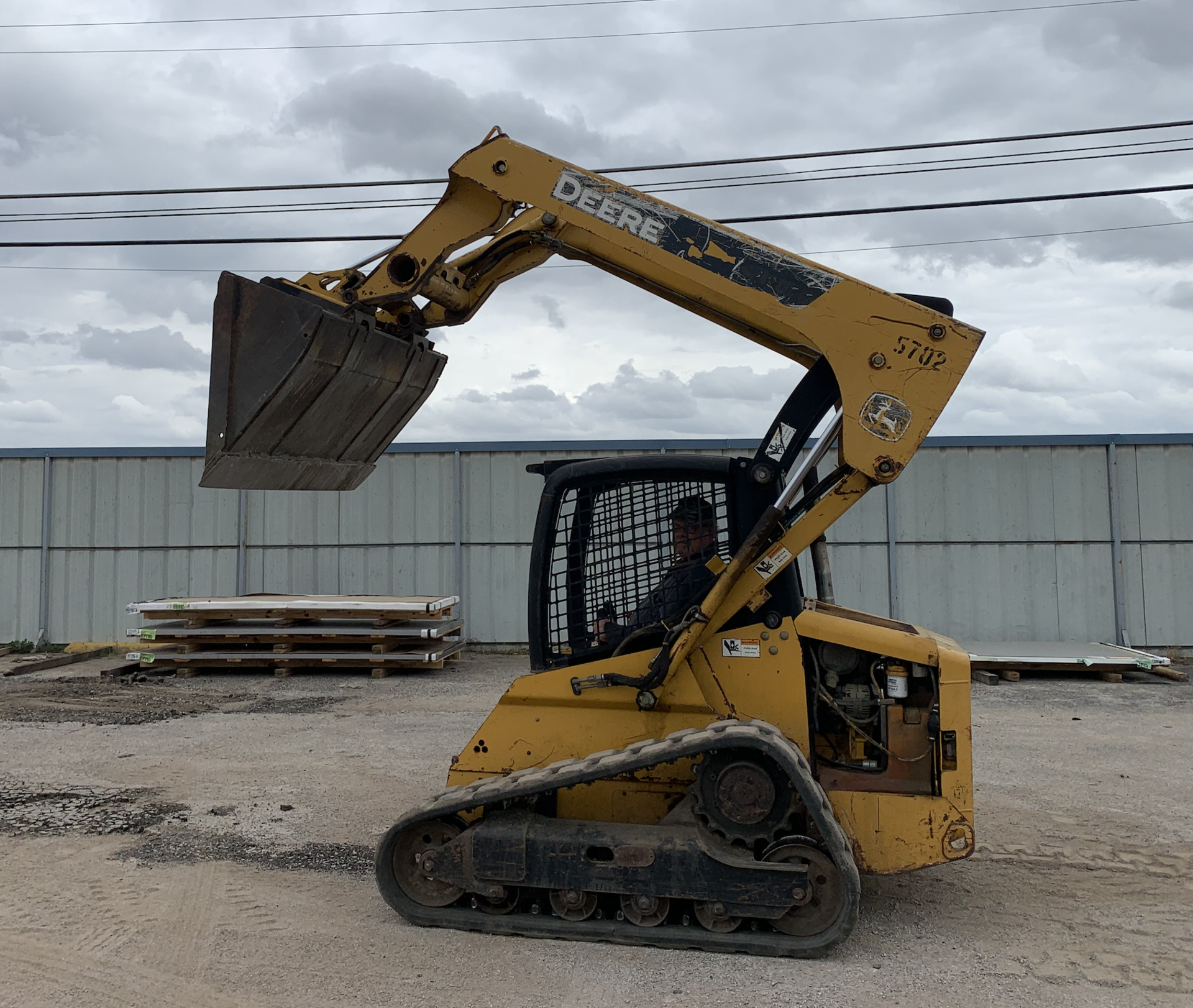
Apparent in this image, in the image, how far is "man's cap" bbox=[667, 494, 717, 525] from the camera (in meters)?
5.09

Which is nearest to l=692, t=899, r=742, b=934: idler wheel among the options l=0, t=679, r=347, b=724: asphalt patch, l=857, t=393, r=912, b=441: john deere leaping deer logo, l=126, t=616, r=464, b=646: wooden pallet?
l=857, t=393, r=912, b=441: john deere leaping deer logo

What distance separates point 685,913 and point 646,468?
2191mm

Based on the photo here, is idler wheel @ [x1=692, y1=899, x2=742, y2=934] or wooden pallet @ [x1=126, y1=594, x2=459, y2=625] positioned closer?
idler wheel @ [x1=692, y1=899, x2=742, y2=934]

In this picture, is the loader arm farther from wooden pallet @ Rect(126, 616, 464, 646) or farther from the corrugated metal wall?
the corrugated metal wall

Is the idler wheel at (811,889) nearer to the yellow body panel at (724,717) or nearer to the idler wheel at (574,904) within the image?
the yellow body panel at (724,717)

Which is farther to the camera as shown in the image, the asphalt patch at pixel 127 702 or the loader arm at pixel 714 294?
the asphalt patch at pixel 127 702

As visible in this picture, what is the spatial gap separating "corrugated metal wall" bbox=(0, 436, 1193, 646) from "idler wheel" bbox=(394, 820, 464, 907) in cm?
1131

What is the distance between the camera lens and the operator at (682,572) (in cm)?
502

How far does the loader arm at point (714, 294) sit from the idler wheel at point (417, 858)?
1168mm

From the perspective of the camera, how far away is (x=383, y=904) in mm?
5164

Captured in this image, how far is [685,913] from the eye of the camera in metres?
4.68

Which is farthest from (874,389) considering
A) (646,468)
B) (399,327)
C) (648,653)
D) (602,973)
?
(602,973)

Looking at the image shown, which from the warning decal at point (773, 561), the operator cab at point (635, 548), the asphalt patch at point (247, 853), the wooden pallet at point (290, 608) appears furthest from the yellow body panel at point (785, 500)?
the wooden pallet at point (290, 608)

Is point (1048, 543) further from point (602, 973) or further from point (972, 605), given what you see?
point (602, 973)
